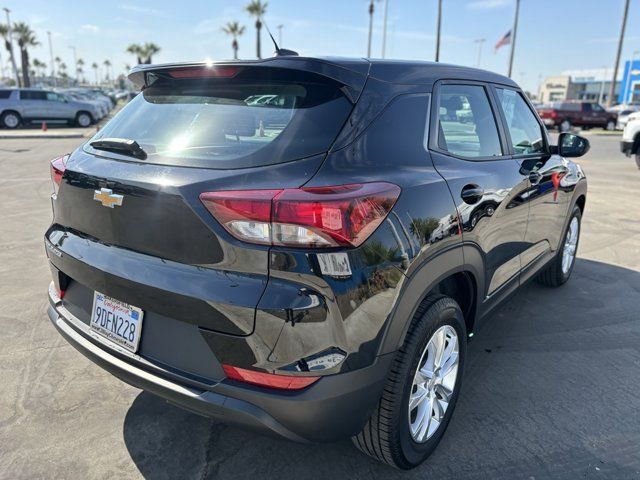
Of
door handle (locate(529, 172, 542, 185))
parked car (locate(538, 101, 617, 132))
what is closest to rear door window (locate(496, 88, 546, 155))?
door handle (locate(529, 172, 542, 185))

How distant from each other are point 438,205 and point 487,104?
1.22 meters

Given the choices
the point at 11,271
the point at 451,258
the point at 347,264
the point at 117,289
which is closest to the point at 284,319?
the point at 347,264

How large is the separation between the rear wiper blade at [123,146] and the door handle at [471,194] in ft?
4.71

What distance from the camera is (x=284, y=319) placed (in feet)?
5.70

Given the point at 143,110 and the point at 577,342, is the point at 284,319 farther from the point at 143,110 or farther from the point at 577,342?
the point at 577,342

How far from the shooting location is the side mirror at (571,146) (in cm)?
383

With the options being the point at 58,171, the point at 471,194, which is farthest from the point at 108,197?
the point at 471,194

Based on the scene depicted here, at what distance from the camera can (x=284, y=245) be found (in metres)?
1.74

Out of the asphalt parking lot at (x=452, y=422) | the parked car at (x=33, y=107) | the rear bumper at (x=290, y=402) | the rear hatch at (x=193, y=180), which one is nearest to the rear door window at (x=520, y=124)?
the asphalt parking lot at (x=452, y=422)

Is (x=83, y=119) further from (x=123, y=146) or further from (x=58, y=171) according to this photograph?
(x=123, y=146)

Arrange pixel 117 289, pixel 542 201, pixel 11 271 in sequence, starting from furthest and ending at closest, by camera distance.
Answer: pixel 11 271 → pixel 542 201 → pixel 117 289

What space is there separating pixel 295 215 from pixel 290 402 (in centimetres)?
66

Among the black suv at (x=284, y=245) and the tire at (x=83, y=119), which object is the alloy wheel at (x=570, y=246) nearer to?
the black suv at (x=284, y=245)

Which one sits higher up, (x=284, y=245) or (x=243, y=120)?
(x=243, y=120)
